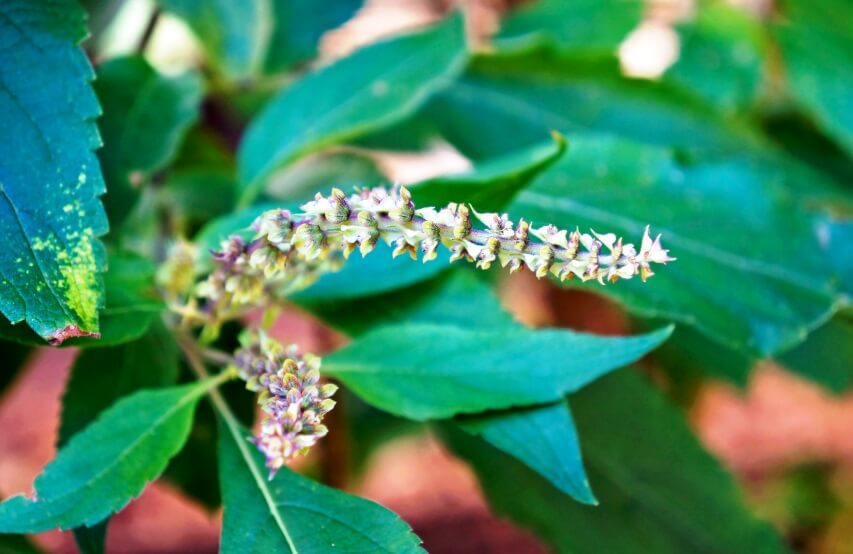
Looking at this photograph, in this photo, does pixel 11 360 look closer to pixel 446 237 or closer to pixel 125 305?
pixel 125 305

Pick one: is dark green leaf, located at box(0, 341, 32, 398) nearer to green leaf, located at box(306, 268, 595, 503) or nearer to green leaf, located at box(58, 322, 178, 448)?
green leaf, located at box(58, 322, 178, 448)

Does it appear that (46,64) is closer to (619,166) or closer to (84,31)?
(84,31)

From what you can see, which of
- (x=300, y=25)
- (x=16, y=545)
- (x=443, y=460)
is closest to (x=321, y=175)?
(x=300, y=25)

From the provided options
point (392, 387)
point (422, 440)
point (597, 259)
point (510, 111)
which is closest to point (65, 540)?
point (422, 440)

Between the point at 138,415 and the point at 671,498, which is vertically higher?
the point at 138,415

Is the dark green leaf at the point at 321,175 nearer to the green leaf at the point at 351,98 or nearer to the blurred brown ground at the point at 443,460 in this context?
the green leaf at the point at 351,98

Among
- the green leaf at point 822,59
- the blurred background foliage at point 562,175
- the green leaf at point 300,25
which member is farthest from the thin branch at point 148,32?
the green leaf at point 822,59
